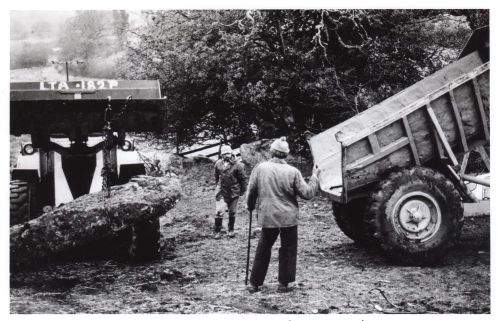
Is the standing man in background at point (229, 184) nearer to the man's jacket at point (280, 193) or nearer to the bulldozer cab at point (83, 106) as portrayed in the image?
the bulldozer cab at point (83, 106)

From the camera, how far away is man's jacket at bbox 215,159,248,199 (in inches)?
349

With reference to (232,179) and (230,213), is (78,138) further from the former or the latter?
(230,213)

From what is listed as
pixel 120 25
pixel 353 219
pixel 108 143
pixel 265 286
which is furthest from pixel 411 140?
pixel 120 25

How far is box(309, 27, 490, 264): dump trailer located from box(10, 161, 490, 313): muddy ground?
0.41 meters

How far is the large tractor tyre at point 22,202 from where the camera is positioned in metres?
6.68

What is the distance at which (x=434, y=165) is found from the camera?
6.90m

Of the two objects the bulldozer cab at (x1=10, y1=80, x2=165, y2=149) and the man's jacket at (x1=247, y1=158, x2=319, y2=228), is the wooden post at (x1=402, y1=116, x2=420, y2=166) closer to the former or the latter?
the man's jacket at (x1=247, y1=158, x2=319, y2=228)

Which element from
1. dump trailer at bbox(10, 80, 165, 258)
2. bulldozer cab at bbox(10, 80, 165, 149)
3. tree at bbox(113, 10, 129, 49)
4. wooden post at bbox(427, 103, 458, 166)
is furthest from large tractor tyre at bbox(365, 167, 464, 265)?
tree at bbox(113, 10, 129, 49)

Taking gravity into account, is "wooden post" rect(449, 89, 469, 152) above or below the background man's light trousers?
above

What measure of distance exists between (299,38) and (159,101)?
5602 millimetres

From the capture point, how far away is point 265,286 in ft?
19.5

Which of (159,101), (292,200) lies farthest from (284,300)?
(159,101)

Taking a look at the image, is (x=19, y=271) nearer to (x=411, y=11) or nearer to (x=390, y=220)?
(x=390, y=220)

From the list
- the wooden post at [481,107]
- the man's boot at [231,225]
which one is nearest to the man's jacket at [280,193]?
the wooden post at [481,107]
